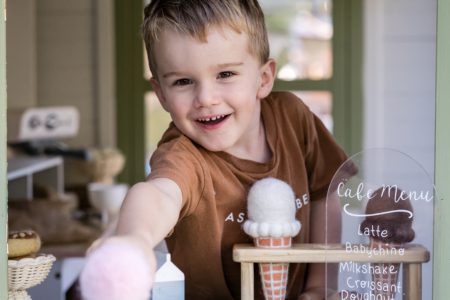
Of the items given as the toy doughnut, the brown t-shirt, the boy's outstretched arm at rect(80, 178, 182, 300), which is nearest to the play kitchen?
the toy doughnut

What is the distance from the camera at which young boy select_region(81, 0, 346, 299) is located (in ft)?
3.51

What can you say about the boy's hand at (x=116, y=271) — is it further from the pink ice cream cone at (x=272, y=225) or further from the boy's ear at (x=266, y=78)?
the boy's ear at (x=266, y=78)

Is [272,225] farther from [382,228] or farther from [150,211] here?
[150,211]

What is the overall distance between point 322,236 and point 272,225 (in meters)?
0.12

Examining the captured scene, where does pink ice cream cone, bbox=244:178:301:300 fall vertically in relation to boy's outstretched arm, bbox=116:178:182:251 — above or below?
below

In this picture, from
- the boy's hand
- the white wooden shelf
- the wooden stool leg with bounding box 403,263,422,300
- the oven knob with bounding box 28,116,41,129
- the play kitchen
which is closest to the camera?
the boy's hand

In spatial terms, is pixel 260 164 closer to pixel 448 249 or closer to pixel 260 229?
pixel 260 229

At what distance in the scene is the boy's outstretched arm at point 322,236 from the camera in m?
1.10

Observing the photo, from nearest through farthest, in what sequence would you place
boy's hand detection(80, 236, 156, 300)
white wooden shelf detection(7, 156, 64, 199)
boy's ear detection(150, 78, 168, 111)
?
boy's hand detection(80, 236, 156, 300)
boy's ear detection(150, 78, 168, 111)
white wooden shelf detection(7, 156, 64, 199)

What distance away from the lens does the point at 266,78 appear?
3.96 feet

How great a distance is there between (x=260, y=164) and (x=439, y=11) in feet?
1.12

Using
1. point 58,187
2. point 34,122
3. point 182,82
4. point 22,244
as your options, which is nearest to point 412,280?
point 182,82

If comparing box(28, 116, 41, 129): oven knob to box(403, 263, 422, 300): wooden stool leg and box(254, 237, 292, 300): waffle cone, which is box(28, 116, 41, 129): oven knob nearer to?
box(254, 237, 292, 300): waffle cone

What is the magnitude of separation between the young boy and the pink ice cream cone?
34mm
